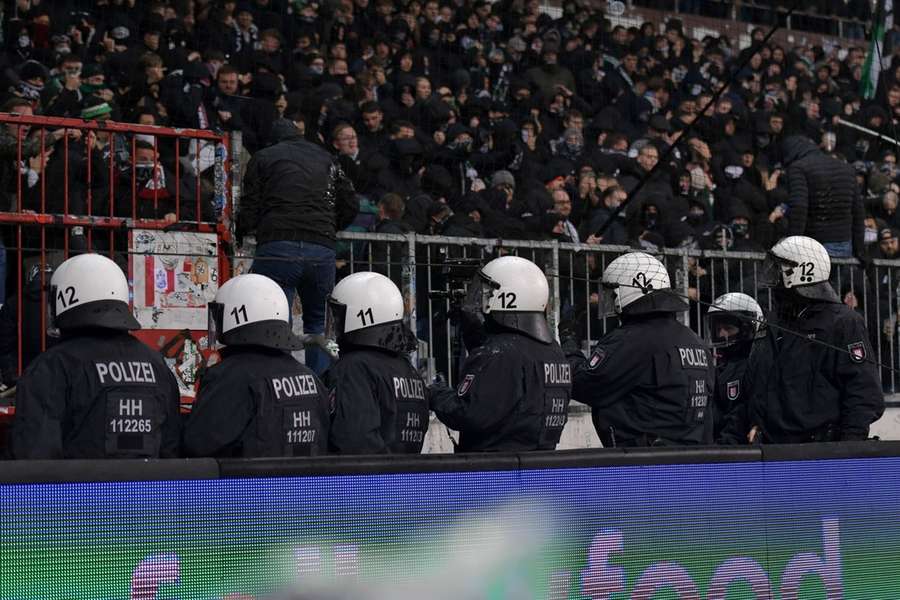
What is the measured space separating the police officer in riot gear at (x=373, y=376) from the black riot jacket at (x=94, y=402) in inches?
31.0

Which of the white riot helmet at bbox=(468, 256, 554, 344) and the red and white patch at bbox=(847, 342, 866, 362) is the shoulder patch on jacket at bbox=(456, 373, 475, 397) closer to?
the white riot helmet at bbox=(468, 256, 554, 344)

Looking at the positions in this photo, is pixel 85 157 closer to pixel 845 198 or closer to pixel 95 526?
pixel 95 526

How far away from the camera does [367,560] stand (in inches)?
186

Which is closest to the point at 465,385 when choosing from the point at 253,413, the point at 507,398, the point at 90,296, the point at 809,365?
the point at 507,398

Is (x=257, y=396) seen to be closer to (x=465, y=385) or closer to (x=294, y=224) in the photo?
(x=465, y=385)

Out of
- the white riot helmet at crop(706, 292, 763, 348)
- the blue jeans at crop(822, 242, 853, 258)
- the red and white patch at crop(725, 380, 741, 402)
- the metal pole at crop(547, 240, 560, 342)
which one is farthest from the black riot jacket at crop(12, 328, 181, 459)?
the blue jeans at crop(822, 242, 853, 258)

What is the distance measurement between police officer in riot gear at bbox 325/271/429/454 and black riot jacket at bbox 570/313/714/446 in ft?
3.29

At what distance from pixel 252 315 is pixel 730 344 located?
4.19 metres

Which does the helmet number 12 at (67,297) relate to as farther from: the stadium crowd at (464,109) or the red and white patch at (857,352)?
the red and white patch at (857,352)

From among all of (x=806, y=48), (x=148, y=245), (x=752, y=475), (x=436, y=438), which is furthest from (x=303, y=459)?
(x=806, y=48)

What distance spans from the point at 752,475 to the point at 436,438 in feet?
13.6

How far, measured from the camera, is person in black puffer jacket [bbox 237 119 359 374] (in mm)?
8656

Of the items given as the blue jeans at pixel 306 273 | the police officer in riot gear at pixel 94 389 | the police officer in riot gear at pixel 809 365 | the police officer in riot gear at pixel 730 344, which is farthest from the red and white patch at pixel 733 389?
the police officer in riot gear at pixel 94 389

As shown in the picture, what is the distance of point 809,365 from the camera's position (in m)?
7.73
